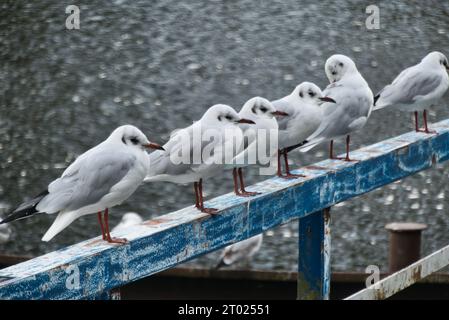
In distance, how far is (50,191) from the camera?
3283 millimetres

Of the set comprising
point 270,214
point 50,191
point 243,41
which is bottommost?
point 243,41

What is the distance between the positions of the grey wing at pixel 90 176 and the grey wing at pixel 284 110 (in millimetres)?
1087

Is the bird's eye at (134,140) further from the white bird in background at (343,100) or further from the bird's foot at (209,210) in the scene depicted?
the white bird in background at (343,100)

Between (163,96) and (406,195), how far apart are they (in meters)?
5.44

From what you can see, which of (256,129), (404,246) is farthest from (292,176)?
(404,246)

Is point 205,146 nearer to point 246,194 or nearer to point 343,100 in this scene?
point 246,194

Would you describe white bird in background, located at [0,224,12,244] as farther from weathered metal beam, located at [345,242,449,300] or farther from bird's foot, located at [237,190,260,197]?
bird's foot, located at [237,190,260,197]

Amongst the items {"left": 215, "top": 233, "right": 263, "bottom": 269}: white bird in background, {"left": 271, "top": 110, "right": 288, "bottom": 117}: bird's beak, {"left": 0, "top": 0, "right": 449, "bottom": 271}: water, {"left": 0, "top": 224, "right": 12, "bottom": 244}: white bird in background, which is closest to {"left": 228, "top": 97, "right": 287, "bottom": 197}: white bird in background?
{"left": 271, "top": 110, "right": 288, "bottom": 117}: bird's beak

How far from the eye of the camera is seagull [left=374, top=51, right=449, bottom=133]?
5348mm

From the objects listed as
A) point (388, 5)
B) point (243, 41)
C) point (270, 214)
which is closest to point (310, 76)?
point (243, 41)

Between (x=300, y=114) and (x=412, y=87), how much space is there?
1.26m

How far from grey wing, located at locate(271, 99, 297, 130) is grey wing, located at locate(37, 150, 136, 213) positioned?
1.09 metres

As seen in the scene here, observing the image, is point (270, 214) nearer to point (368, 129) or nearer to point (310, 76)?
point (368, 129)
